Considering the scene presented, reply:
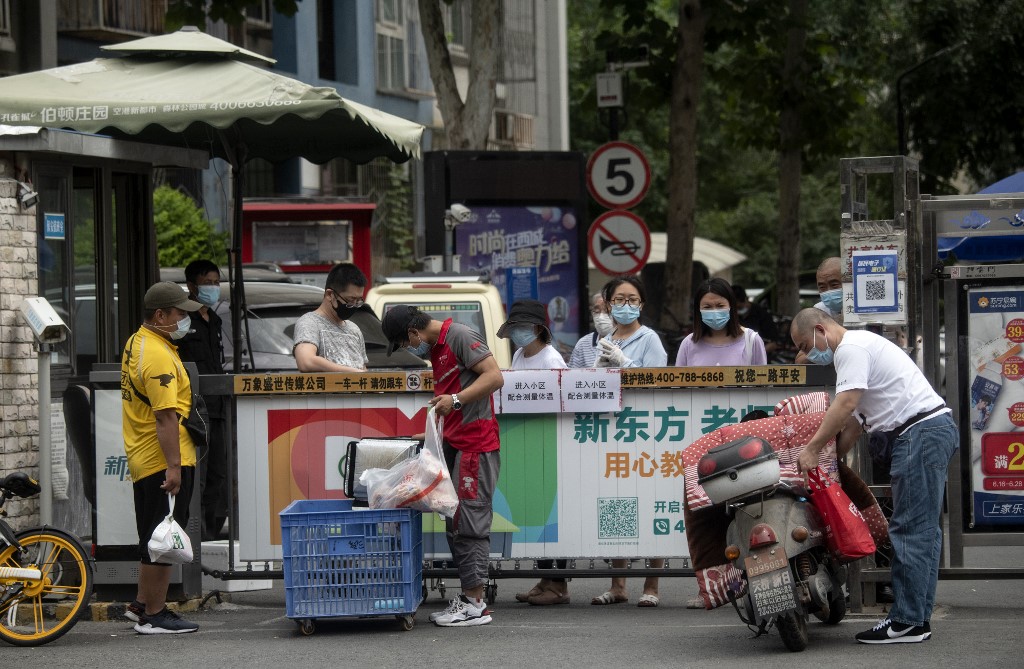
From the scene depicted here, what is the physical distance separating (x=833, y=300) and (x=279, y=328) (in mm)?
5259

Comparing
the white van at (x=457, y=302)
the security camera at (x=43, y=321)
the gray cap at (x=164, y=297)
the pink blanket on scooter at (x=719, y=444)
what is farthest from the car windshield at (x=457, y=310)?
the pink blanket on scooter at (x=719, y=444)

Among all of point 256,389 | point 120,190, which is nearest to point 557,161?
point 120,190

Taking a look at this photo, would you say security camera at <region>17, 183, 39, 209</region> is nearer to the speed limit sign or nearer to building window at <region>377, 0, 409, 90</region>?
the speed limit sign

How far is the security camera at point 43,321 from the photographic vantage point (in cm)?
920

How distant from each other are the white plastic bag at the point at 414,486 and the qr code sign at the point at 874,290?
2399mm

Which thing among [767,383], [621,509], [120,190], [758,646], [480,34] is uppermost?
[480,34]

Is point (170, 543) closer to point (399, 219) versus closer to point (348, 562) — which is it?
point (348, 562)

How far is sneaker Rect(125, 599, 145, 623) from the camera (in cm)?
873

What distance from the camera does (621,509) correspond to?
9078 millimetres

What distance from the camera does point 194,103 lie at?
10.1m

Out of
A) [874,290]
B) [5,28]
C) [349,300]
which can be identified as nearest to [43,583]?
[349,300]

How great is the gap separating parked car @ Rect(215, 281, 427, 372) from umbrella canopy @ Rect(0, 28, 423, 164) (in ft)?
4.94

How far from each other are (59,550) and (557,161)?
9040 millimetres

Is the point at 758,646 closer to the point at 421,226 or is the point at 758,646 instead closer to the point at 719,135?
the point at 421,226
